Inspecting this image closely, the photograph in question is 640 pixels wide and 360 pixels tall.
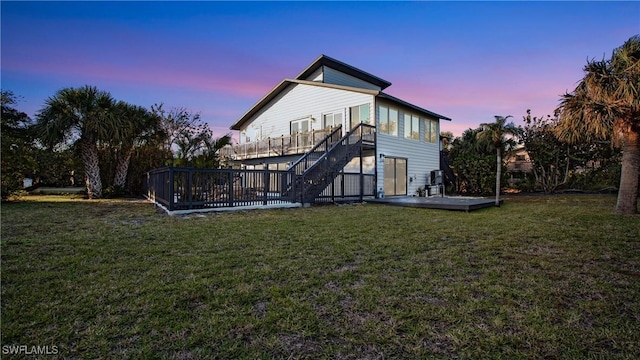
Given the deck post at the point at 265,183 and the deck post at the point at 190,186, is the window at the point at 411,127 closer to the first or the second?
the deck post at the point at 265,183

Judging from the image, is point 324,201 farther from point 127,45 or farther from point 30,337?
point 30,337

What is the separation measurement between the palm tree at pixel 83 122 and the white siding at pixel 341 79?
12177 mm

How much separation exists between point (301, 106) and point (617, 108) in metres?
14.7

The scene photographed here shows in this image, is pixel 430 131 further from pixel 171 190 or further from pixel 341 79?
pixel 171 190

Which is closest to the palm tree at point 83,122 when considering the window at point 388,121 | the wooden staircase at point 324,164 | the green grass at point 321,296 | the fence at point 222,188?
the fence at point 222,188

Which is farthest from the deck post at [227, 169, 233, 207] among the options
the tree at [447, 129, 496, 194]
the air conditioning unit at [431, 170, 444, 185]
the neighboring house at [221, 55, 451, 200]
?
the tree at [447, 129, 496, 194]

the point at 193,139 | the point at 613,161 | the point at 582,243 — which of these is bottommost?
the point at 582,243

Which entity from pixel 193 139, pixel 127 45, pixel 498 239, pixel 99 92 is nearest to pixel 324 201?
pixel 498 239

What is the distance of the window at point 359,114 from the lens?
15414 mm

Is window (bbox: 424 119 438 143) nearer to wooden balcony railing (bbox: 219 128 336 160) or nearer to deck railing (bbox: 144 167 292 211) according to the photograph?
wooden balcony railing (bbox: 219 128 336 160)

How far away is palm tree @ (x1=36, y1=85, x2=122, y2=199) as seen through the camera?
14.6 m

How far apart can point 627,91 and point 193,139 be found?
24.9 meters

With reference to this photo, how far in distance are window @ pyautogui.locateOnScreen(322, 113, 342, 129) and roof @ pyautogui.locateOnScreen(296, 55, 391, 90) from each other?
3364 millimetres

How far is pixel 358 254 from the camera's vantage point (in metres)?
4.52
